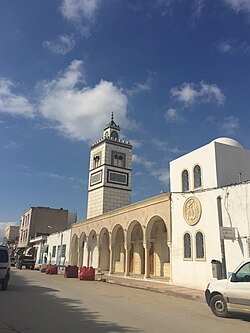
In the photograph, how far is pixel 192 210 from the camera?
17.2 m

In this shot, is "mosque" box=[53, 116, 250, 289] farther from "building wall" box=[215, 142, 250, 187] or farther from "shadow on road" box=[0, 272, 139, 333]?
"shadow on road" box=[0, 272, 139, 333]

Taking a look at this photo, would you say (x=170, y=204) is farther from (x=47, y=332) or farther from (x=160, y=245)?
(x=47, y=332)

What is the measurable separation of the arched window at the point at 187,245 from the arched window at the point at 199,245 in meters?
0.58

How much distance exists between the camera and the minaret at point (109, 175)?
139 feet

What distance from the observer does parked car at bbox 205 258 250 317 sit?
8312mm

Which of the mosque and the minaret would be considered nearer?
the mosque

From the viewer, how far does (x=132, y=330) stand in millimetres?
6574

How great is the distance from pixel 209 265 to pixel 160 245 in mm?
8069

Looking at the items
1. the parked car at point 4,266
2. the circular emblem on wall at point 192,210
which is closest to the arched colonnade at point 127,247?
the circular emblem on wall at point 192,210

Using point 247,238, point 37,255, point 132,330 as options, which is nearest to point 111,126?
point 37,255

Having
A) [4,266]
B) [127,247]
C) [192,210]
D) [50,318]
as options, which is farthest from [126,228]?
[50,318]

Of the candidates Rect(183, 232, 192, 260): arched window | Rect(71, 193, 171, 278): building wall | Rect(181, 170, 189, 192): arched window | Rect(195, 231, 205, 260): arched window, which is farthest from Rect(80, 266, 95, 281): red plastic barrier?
Rect(195, 231, 205, 260): arched window

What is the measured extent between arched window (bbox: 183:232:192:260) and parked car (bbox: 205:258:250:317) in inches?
310

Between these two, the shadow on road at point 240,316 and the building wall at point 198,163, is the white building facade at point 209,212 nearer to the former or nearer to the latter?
the building wall at point 198,163
